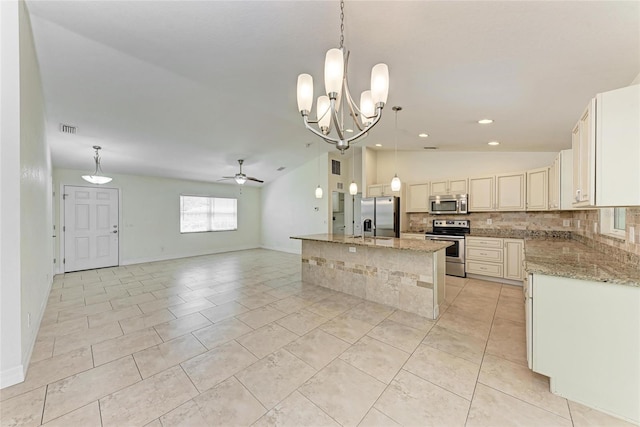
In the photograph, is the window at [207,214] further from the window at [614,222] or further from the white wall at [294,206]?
the window at [614,222]

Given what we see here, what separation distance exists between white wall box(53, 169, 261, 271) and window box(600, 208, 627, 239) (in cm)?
806

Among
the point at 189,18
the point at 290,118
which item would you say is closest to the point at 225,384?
the point at 189,18

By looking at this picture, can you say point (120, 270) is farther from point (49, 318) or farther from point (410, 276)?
point (410, 276)

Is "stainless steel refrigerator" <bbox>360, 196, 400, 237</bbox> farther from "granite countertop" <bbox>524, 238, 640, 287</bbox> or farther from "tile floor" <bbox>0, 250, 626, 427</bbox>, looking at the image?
"granite countertop" <bbox>524, 238, 640, 287</bbox>

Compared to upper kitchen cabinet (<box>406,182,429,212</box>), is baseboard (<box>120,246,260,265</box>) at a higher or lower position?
lower

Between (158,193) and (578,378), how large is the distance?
326 inches

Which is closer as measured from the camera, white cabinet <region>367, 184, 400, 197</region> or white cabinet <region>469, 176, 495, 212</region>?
white cabinet <region>469, 176, 495, 212</region>

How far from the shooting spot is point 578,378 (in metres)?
1.71

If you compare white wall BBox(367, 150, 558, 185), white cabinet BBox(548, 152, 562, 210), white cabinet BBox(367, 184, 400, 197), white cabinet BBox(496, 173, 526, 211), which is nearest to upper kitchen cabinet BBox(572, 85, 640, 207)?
white cabinet BBox(548, 152, 562, 210)

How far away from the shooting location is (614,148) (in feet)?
5.31

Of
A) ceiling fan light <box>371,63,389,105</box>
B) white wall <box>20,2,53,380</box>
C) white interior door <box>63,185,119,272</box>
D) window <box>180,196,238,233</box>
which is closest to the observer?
ceiling fan light <box>371,63,389,105</box>

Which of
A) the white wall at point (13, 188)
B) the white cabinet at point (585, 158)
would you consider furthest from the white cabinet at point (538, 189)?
the white wall at point (13, 188)

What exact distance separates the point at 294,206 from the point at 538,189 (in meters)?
5.88

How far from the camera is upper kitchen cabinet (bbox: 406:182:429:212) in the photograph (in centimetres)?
563
